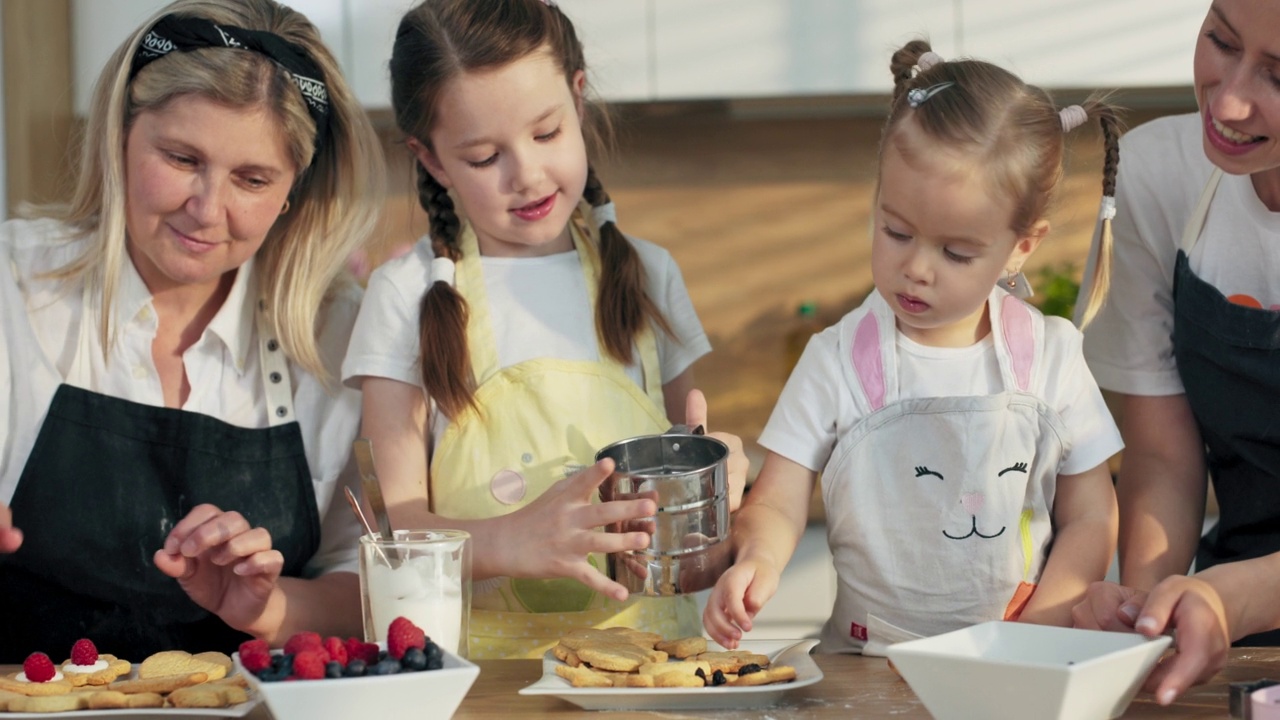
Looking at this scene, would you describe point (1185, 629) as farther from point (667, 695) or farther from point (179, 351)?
point (179, 351)

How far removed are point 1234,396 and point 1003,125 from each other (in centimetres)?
41

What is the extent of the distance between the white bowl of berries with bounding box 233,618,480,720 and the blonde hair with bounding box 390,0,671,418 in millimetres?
475

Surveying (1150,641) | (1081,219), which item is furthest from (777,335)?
(1150,641)

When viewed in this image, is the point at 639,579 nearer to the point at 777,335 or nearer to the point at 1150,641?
the point at 1150,641

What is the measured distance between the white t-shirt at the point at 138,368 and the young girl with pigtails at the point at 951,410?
1.73 ft

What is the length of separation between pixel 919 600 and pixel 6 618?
1.05 metres

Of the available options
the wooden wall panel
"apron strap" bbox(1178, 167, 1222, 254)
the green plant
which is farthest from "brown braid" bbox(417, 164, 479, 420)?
the green plant

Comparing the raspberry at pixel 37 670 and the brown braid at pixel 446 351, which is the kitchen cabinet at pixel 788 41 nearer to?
the brown braid at pixel 446 351

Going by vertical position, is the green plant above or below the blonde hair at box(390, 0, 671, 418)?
below

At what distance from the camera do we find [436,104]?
1437 mm

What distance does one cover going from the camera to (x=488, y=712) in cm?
107

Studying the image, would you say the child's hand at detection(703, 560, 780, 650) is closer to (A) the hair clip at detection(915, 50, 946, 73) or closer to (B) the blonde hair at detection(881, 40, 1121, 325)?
(B) the blonde hair at detection(881, 40, 1121, 325)

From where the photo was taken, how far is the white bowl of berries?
0.93 meters

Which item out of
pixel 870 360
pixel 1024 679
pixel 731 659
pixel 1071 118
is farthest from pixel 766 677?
pixel 1071 118
